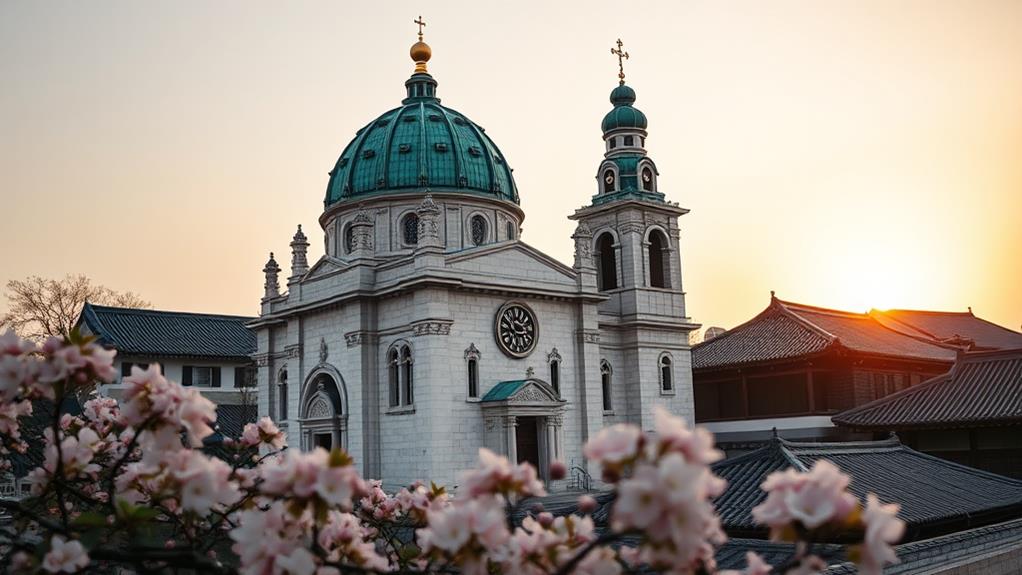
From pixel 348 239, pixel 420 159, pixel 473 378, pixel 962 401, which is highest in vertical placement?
pixel 420 159

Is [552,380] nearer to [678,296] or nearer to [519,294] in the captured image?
[519,294]

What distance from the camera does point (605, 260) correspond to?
43.5 meters

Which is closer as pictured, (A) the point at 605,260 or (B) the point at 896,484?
(B) the point at 896,484

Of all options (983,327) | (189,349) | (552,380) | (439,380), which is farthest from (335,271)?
(983,327)

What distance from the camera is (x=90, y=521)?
5141mm

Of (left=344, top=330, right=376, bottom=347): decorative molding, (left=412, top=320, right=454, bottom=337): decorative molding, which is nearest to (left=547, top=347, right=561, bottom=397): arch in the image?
(left=412, top=320, right=454, bottom=337): decorative molding

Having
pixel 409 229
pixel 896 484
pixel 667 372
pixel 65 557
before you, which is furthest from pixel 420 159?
pixel 65 557

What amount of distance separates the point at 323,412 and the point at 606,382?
12.0 meters

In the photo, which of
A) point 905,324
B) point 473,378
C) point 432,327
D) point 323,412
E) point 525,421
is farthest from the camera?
point 905,324

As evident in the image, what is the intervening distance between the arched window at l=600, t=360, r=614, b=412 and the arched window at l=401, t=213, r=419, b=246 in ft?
32.4

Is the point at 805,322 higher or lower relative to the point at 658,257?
lower

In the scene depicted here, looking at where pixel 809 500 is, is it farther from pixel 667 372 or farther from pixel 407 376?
pixel 667 372

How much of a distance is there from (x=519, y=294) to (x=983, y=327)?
125 ft

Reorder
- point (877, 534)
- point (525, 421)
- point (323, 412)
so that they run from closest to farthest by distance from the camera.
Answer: point (877, 534)
point (525, 421)
point (323, 412)
